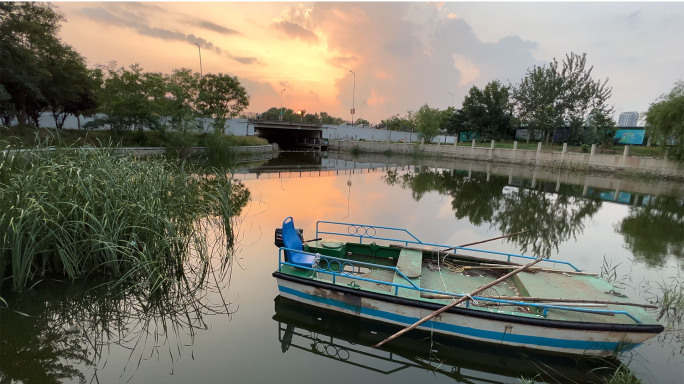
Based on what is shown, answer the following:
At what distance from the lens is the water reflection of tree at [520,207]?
421 inches

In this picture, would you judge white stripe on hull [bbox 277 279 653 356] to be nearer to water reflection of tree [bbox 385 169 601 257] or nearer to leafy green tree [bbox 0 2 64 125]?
water reflection of tree [bbox 385 169 601 257]

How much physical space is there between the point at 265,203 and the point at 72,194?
7863 millimetres

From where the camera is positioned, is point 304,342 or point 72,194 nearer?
point 304,342

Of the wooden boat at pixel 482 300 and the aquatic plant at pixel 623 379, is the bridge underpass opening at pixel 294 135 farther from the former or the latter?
the aquatic plant at pixel 623 379

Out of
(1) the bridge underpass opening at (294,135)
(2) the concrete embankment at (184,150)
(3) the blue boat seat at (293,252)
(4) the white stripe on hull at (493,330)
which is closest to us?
(4) the white stripe on hull at (493,330)

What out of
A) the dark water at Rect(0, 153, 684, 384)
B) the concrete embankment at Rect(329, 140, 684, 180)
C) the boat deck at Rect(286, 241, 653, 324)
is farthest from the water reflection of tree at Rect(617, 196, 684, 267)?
the concrete embankment at Rect(329, 140, 684, 180)

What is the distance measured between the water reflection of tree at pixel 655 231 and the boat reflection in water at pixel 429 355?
237 inches

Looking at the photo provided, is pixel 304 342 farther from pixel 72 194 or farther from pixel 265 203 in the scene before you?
pixel 265 203

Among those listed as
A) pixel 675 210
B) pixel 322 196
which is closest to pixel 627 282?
pixel 322 196

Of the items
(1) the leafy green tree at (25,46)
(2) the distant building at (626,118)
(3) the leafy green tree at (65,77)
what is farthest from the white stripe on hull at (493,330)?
(2) the distant building at (626,118)

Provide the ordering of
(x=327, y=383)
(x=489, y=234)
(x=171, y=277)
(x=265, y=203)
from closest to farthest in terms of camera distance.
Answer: (x=327, y=383), (x=171, y=277), (x=489, y=234), (x=265, y=203)

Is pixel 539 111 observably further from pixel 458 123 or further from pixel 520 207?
pixel 520 207

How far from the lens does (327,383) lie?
4.31 meters

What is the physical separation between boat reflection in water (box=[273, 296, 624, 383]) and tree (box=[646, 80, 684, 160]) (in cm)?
3001
